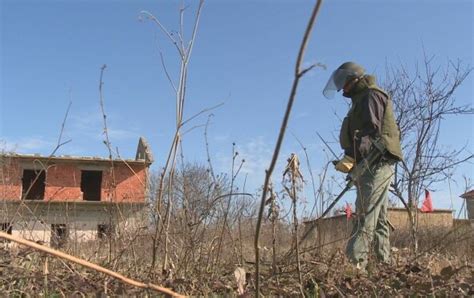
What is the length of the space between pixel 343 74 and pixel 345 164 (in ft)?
2.64

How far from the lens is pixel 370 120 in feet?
14.5

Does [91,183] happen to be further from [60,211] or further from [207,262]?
[207,262]

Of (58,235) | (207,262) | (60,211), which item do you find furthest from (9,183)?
(207,262)

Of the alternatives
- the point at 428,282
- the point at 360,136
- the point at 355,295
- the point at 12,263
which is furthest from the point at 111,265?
the point at 360,136

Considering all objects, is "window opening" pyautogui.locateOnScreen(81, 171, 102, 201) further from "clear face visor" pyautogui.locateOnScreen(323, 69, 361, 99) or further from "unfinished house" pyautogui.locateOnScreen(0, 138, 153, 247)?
"clear face visor" pyautogui.locateOnScreen(323, 69, 361, 99)

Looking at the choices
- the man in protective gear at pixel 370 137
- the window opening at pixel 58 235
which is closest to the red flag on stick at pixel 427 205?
the man in protective gear at pixel 370 137

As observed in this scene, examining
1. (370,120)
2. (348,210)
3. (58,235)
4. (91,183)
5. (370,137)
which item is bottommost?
(58,235)

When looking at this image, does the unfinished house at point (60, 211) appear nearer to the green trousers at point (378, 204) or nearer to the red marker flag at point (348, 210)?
the red marker flag at point (348, 210)

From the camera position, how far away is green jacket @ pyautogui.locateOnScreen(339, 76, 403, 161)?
441 cm

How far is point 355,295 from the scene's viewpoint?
92.2 inches

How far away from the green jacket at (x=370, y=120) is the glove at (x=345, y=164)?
0.07 metres

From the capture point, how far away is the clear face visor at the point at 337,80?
15.2ft

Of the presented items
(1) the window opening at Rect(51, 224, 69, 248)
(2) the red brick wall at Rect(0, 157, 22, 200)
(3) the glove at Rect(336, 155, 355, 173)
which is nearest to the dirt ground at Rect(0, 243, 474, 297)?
(1) the window opening at Rect(51, 224, 69, 248)

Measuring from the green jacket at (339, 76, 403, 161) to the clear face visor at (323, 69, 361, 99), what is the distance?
102 millimetres
